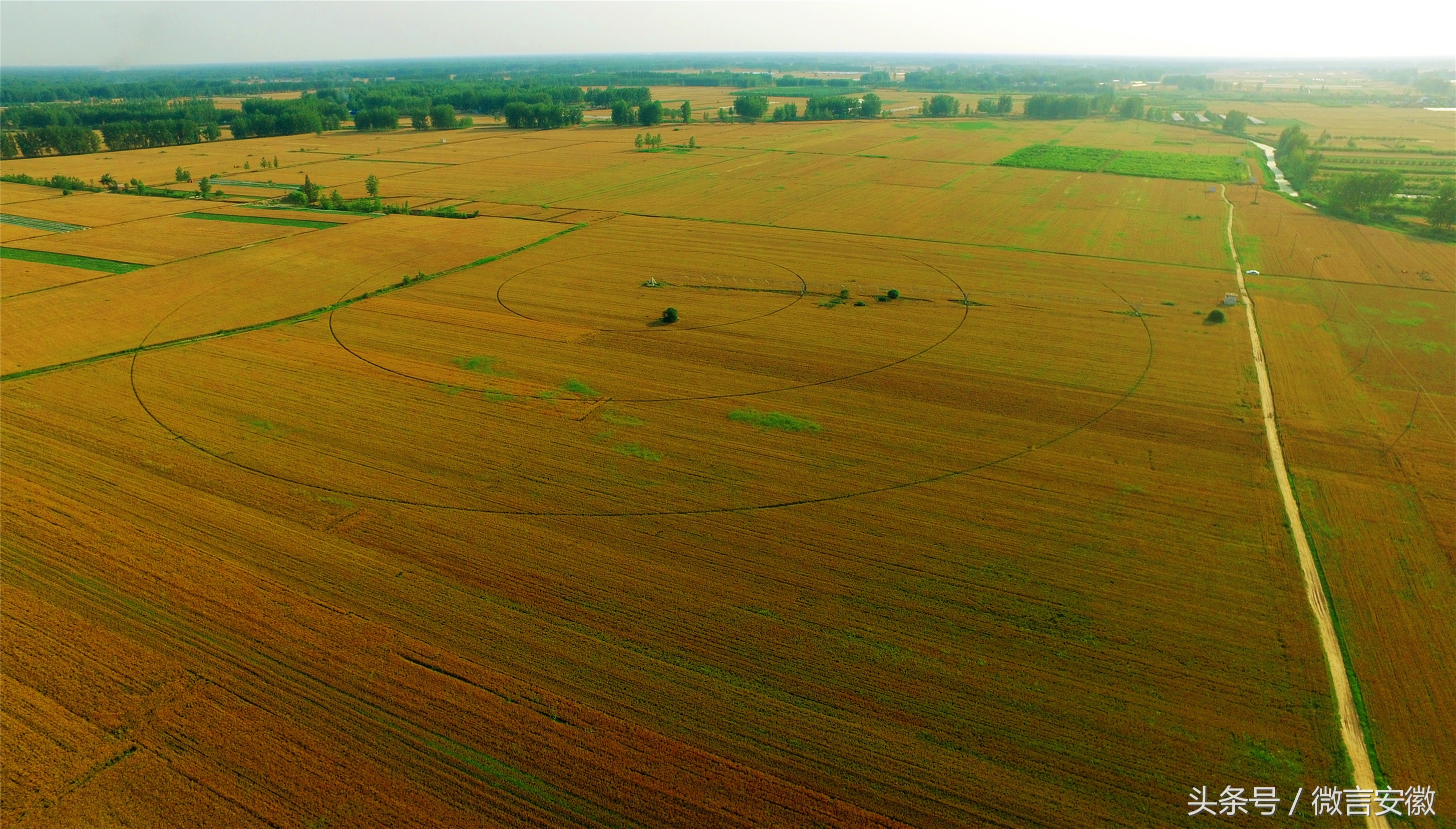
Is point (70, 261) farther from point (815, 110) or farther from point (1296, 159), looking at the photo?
point (815, 110)

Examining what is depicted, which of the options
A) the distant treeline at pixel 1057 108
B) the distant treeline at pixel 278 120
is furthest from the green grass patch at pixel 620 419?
the distant treeline at pixel 1057 108

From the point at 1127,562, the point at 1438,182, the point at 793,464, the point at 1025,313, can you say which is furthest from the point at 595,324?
the point at 1438,182

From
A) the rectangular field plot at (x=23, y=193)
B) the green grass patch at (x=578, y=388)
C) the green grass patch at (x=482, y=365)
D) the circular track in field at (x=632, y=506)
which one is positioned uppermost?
the rectangular field plot at (x=23, y=193)

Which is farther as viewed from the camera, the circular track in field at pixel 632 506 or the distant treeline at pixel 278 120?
the distant treeline at pixel 278 120

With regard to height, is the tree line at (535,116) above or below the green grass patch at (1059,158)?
above

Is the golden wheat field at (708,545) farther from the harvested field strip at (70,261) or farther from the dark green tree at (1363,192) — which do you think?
the dark green tree at (1363,192)

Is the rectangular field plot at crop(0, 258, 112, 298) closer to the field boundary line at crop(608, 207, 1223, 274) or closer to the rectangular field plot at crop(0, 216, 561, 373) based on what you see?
the rectangular field plot at crop(0, 216, 561, 373)

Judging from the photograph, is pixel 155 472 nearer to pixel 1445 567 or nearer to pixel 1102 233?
pixel 1445 567

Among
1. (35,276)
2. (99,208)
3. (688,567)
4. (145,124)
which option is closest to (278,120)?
(145,124)
